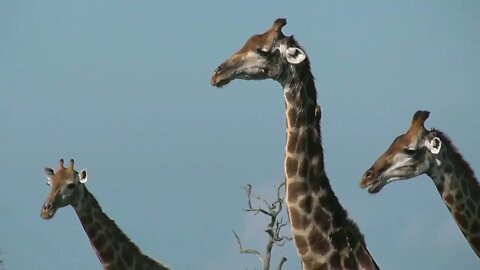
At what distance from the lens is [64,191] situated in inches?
550

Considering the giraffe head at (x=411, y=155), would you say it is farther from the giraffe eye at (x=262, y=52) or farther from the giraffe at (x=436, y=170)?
the giraffe eye at (x=262, y=52)

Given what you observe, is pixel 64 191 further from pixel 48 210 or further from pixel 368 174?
pixel 368 174

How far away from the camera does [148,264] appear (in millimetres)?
12867

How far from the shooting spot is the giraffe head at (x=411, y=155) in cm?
1029

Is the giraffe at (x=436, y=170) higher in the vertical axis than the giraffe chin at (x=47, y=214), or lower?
lower

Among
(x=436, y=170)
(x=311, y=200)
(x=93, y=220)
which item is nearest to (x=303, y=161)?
(x=311, y=200)

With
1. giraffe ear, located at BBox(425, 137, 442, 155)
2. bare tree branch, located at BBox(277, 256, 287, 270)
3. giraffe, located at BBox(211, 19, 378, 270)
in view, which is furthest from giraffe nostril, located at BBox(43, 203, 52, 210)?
bare tree branch, located at BBox(277, 256, 287, 270)

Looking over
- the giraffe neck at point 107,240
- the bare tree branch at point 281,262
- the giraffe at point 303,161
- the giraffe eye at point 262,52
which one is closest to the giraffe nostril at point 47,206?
the giraffe neck at point 107,240

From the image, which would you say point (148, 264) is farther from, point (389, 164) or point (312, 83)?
point (312, 83)

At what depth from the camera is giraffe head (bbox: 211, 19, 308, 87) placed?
8.91 meters

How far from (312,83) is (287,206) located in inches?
39.7

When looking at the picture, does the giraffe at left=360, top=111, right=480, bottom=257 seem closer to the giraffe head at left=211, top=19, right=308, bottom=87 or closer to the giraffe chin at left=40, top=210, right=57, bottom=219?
the giraffe head at left=211, top=19, right=308, bottom=87

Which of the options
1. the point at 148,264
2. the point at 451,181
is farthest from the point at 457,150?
the point at 148,264

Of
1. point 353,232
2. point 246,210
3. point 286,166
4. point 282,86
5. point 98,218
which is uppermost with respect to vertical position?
point 246,210
